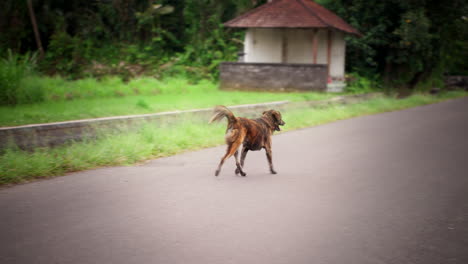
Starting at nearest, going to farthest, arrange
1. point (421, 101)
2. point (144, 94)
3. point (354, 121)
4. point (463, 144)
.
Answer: point (463, 144) < point (354, 121) < point (144, 94) < point (421, 101)

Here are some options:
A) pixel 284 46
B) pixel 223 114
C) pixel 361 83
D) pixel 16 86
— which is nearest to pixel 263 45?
pixel 284 46

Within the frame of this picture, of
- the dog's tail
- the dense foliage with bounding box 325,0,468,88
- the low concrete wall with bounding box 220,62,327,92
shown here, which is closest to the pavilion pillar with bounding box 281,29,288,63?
the dense foliage with bounding box 325,0,468,88

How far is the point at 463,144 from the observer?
10.3m

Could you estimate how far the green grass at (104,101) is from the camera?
11367mm

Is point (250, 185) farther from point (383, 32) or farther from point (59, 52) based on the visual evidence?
point (59, 52)

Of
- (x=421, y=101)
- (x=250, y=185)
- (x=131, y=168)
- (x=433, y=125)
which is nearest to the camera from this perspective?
(x=250, y=185)

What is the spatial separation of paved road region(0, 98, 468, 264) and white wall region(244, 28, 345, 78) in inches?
788

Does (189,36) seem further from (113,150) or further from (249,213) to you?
(249,213)

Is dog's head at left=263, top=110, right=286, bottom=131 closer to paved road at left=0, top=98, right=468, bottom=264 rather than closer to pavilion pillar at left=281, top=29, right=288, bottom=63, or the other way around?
paved road at left=0, top=98, right=468, bottom=264

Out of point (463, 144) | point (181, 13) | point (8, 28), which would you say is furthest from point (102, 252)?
point (181, 13)

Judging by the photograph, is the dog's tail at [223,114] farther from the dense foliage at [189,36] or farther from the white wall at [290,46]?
the white wall at [290,46]

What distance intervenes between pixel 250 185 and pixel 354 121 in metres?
9.41

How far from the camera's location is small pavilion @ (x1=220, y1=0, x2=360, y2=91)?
72.9 feet

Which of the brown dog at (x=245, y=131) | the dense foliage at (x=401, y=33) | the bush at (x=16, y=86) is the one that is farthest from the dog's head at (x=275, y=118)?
the dense foliage at (x=401, y=33)
